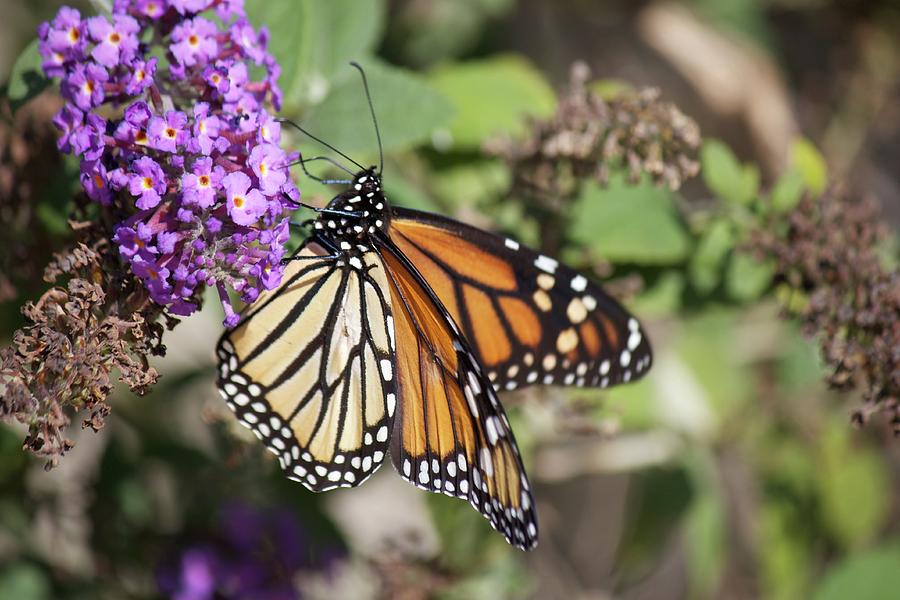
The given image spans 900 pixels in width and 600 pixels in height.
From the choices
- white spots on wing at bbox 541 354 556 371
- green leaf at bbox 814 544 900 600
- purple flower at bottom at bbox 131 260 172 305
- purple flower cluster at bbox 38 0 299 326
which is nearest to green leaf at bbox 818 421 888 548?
green leaf at bbox 814 544 900 600

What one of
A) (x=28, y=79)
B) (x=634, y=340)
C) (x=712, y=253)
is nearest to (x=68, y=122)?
(x=28, y=79)

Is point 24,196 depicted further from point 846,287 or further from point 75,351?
point 846,287

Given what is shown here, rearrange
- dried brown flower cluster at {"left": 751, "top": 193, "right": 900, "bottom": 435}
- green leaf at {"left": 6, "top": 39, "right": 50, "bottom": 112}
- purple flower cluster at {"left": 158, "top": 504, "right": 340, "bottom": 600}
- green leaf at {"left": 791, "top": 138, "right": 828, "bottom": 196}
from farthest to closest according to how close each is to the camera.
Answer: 1. green leaf at {"left": 791, "top": 138, "right": 828, "bottom": 196}
2. purple flower cluster at {"left": 158, "top": 504, "right": 340, "bottom": 600}
3. dried brown flower cluster at {"left": 751, "top": 193, "right": 900, "bottom": 435}
4. green leaf at {"left": 6, "top": 39, "right": 50, "bottom": 112}

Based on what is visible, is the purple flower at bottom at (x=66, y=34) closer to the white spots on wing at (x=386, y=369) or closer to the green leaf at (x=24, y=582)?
the white spots on wing at (x=386, y=369)

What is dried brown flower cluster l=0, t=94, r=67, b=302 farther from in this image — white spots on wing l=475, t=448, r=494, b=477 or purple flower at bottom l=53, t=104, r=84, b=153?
white spots on wing l=475, t=448, r=494, b=477

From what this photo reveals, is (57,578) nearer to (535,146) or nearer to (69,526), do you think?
(69,526)

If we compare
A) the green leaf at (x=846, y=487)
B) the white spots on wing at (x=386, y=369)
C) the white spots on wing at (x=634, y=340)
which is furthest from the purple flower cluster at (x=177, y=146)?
the green leaf at (x=846, y=487)

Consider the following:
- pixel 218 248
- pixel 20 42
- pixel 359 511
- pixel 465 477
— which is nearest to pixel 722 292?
pixel 465 477
